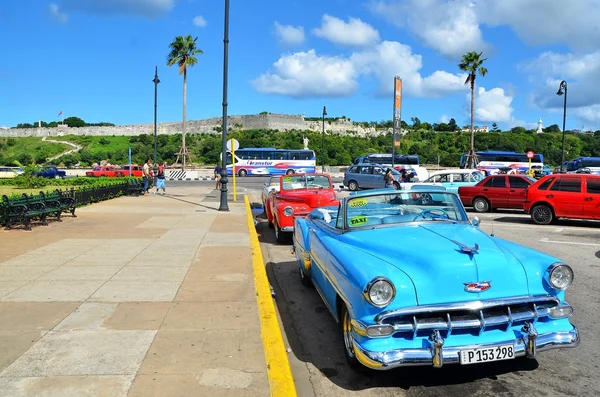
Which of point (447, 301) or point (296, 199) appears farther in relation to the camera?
point (296, 199)

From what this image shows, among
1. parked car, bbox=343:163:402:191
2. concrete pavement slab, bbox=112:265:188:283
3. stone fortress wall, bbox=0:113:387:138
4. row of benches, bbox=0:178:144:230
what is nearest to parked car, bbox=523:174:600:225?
concrete pavement slab, bbox=112:265:188:283

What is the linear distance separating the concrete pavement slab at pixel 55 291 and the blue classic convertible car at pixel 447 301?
3.53m

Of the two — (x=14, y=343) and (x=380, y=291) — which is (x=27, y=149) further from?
(x=380, y=291)

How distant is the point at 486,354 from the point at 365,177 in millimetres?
26761

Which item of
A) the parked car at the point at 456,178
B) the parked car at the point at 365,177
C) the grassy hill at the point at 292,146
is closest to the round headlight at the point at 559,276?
the parked car at the point at 456,178

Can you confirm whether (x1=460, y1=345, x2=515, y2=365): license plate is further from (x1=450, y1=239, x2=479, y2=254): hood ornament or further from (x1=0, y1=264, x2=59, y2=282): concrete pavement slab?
(x1=0, y1=264, x2=59, y2=282): concrete pavement slab

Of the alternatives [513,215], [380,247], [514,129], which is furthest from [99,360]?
[514,129]

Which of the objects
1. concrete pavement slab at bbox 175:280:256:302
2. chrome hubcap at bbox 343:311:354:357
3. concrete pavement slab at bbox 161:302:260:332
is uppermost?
chrome hubcap at bbox 343:311:354:357

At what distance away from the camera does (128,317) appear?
541 centimetres

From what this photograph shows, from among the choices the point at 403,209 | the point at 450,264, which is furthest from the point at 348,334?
the point at 403,209

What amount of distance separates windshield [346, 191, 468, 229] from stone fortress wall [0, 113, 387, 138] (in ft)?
311

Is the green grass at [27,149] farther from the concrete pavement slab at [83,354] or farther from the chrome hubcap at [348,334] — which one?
the chrome hubcap at [348,334]

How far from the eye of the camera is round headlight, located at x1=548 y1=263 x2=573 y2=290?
405 centimetres

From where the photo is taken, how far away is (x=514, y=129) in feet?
412
